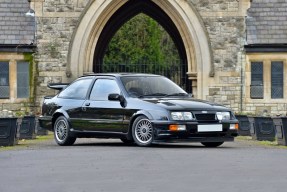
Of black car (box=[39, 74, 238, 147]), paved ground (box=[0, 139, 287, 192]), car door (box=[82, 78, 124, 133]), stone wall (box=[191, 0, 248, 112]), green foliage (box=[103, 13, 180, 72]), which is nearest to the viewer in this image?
paved ground (box=[0, 139, 287, 192])

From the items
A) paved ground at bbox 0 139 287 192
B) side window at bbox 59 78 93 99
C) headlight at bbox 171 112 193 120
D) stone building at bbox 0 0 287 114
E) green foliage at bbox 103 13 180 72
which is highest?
green foliage at bbox 103 13 180 72

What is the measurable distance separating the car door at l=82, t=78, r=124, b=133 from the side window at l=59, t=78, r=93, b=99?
250 mm

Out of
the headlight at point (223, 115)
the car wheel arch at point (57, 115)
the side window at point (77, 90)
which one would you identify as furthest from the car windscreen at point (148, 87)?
the car wheel arch at point (57, 115)

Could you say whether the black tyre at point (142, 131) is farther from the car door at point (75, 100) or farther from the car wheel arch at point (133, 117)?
the car door at point (75, 100)

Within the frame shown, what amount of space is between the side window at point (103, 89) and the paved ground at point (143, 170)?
1947mm

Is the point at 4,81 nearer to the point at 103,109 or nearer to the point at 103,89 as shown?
the point at 103,89

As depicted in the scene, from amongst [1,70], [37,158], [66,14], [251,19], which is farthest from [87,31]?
[37,158]

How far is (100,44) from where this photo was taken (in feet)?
113

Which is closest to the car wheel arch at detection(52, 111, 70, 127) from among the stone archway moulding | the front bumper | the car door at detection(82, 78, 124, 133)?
the car door at detection(82, 78, 124, 133)

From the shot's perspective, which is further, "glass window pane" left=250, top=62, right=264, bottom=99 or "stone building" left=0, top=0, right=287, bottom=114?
"glass window pane" left=250, top=62, right=264, bottom=99

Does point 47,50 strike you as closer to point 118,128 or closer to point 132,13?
point 132,13

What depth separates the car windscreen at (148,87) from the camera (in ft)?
59.0

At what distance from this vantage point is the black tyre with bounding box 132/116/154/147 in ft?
55.6

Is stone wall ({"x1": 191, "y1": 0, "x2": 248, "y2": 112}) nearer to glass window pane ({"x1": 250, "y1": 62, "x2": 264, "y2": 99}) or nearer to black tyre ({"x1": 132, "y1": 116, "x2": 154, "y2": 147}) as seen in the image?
glass window pane ({"x1": 250, "y1": 62, "x2": 264, "y2": 99})
